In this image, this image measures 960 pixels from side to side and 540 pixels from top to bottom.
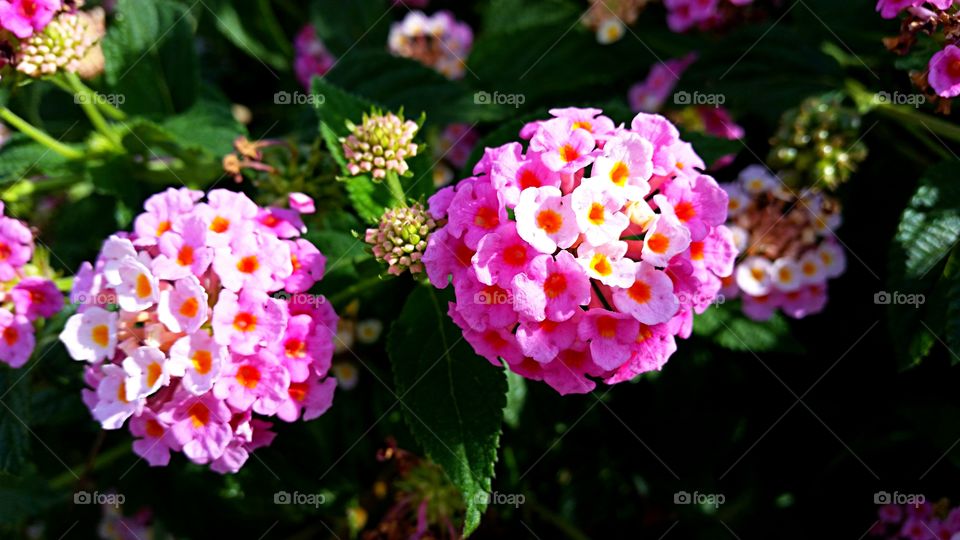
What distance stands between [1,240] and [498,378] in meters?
1.19

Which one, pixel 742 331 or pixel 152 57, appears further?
pixel 152 57

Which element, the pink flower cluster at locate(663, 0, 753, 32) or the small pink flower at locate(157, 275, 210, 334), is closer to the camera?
the small pink flower at locate(157, 275, 210, 334)

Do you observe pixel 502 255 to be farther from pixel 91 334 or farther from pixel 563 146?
pixel 91 334

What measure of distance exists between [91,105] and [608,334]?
5.00ft

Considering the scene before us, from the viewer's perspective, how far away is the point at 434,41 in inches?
125

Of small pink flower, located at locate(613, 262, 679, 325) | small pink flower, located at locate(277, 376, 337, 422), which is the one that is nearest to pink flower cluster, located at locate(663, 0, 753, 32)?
small pink flower, located at locate(613, 262, 679, 325)

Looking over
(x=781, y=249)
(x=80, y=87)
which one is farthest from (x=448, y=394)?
(x=80, y=87)

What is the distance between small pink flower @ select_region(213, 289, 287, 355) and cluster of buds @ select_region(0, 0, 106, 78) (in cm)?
80

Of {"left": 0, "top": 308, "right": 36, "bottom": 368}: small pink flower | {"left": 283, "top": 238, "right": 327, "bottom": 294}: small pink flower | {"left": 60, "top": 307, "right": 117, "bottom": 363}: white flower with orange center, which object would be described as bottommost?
{"left": 0, "top": 308, "right": 36, "bottom": 368}: small pink flower

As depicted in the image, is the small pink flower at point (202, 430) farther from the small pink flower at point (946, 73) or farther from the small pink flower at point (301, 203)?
the small pink flower at point (946, 73)

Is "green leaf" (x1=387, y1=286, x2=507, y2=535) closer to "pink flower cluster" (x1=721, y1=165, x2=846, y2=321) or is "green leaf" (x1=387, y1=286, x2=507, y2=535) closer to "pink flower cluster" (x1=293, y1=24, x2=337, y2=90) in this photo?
"pink flower cluster" (x1=721, y1=165, x2=846, y2=321)

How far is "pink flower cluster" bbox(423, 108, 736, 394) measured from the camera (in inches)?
59.2

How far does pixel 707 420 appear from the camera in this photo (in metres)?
2.45

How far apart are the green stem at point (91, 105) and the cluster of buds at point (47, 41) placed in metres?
0.05
